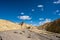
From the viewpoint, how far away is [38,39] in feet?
37.9

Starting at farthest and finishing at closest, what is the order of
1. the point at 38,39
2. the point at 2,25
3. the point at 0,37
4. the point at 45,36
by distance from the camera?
the point at 2,25, the point at 45,36, the point at 38,39, the point at 0,37

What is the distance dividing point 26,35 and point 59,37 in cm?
257

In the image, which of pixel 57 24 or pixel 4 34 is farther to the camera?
pixel 57 24

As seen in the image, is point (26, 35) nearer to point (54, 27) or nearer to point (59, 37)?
point (59, 37)

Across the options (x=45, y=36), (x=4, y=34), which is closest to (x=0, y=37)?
(x=4, y=34)

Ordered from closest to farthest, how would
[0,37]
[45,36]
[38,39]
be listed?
1. [0,37]
2. [38,39]
3. [45,36]

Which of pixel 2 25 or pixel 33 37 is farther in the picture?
pixel 2 25

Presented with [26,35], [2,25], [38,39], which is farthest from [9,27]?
[38,39]

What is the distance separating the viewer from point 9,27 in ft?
44.1

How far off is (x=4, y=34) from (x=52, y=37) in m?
3.64

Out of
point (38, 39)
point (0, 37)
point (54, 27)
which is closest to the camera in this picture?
point (0, 37)

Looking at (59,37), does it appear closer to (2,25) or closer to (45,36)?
(45,36)

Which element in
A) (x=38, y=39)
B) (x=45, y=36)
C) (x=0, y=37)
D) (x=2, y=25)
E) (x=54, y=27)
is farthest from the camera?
(x=54, y=27)

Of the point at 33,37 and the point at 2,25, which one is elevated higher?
the point at 2,25
